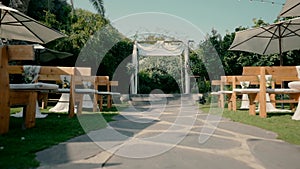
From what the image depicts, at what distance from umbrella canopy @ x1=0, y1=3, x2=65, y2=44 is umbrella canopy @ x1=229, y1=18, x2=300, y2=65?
501 cm

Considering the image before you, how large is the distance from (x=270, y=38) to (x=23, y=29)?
6.67m

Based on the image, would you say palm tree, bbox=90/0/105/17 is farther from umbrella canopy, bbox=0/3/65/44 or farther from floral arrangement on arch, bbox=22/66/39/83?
floral arrangement on arch, bbox=22/66/39/83

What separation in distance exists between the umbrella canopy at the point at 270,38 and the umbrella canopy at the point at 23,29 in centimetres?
501

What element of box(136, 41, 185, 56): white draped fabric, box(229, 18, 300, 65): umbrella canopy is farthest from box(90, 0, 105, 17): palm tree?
box(229, 18, 300, 65): umbrella canopy

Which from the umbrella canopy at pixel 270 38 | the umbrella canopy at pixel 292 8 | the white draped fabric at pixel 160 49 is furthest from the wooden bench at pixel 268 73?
the white draped fabric at pixel 160 49

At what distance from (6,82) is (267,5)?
1187 centimetres

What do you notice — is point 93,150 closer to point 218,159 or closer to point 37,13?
point 218,159

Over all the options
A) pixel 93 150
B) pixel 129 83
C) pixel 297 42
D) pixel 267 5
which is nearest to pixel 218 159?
pixel 93 150

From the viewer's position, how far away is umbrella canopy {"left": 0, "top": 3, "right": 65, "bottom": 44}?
565cm

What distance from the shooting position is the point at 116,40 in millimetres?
14148

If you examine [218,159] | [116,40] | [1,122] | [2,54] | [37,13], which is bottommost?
[218,159]

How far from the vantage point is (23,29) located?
614 centimetres

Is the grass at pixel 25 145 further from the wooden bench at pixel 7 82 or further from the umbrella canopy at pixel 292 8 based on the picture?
the umbrella canopy at pixel 292 8

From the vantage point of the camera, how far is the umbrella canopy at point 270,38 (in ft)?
24.2
